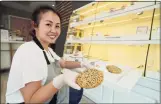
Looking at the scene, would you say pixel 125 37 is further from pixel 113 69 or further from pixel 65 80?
pixel 65 80

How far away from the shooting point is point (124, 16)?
1061 millimetres

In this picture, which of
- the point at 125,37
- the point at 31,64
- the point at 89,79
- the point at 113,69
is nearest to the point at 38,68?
the point at 31,64

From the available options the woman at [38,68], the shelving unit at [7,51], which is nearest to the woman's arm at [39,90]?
the woman at [38,68]

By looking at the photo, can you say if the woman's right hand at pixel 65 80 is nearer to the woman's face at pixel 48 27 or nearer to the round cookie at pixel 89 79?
the round cookie at pixel 89 79

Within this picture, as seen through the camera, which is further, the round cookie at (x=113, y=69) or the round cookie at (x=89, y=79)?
the round cookie at (x=113, y=69)

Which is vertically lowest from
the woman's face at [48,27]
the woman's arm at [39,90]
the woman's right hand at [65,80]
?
the woman's arm at [39,90]

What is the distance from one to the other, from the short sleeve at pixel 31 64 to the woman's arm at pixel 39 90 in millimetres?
21

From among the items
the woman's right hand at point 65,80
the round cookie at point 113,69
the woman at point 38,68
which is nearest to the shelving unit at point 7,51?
the woman at point 38,68

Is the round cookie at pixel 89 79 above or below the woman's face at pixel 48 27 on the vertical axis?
below

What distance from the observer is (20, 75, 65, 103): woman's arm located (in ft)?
1.40

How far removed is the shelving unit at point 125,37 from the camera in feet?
2.25

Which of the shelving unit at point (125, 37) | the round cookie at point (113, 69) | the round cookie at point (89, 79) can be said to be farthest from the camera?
the shelving unit at point (125, 37)

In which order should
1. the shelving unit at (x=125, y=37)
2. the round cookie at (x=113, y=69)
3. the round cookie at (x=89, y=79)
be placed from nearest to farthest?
the round cookie at (x=89, y=79) < the round cookie at (x=113, y=69) < the shelving unit at (x=125, y=37)

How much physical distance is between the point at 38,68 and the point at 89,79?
0.49ft
